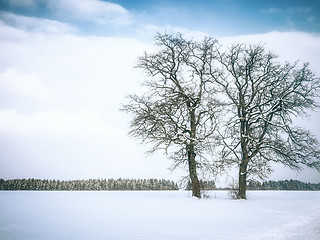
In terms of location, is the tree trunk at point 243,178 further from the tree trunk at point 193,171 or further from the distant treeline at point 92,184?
the distant treeline at point 92,184

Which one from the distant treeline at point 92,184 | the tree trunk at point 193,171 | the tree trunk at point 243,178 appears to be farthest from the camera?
the distant treeline at point 92,184

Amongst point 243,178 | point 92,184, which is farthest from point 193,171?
point 92,184

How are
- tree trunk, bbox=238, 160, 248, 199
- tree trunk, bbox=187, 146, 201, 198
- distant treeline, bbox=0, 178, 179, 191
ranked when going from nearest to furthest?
1. tree trunk, bbox=238, 160, 248, 199
2. tree trunk, bbox=187, 146, 201, 198
3. distant treeline, bbox=0, 178, 179, 191

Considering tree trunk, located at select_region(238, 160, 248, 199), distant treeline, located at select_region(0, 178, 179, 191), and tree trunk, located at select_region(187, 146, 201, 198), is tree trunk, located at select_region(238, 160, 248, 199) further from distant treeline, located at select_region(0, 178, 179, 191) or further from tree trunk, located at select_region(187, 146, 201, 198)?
distant treeline, located at select_region(0, 178, 179, 191)

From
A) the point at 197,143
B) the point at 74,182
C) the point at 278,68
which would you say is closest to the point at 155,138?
the point at 197,143

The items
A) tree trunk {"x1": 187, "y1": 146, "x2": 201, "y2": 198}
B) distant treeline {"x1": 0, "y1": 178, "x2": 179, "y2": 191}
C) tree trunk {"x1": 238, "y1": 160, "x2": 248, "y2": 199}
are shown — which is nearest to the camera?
tree trunk {"x1": 238, "y1": 160, "x2": 248, "y2": 199}

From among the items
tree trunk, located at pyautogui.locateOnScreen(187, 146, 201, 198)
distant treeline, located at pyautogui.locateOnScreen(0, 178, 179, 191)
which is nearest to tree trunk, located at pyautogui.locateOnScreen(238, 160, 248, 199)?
tree trunk, located at pyautogui.locateOnScreen(187, 146, 201, 198)

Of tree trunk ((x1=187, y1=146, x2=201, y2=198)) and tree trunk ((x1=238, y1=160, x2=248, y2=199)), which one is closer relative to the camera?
tree trunk ((x1=238, y1=160, x2=248, y2=199))

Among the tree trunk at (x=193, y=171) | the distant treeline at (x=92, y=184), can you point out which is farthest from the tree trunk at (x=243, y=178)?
the distant treeline at (x=92, y=184)

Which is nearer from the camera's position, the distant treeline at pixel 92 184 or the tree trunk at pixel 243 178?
the tree trunk at pixel 243 178

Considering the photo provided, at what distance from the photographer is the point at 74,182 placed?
51.5 m

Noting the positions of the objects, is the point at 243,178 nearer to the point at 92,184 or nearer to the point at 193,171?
the point at 193,171

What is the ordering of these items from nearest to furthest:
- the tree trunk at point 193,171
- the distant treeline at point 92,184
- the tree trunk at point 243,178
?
the tree trunk at point 243,178, the tree trunk at point 193,171, the distant treeline at point 92,184

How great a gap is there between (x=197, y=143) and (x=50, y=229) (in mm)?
12769
